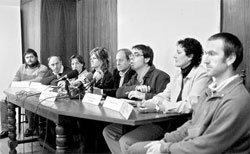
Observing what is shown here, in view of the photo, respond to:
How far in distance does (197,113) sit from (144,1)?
2.13 meters

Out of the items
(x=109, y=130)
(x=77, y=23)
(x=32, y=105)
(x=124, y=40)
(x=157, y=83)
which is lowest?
(x=109, y=130)

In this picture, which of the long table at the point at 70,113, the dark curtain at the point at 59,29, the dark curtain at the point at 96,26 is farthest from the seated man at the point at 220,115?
the dark curtain at the point at 59,29

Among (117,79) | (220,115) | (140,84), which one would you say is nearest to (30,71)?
(117,79)

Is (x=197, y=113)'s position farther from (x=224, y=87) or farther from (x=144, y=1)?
(x=144, y=1)

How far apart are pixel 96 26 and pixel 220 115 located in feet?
10.7

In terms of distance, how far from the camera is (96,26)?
4.45m

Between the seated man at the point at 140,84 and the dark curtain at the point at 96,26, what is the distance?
1213mm

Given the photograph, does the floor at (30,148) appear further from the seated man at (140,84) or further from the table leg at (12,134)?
the seated man at (140,84)

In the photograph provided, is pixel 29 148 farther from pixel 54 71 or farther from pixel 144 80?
pixel 144 80

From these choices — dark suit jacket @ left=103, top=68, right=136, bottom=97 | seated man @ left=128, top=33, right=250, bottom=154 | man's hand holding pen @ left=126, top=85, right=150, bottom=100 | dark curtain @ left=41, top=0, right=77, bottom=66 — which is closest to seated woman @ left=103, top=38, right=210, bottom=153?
man's hand holding pen @ left=126, top=85, right=150, bottom=100

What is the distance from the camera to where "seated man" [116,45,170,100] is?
2619 mm

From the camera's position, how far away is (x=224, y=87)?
62.3 inches

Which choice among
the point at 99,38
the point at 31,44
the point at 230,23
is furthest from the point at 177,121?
the point at 31,44

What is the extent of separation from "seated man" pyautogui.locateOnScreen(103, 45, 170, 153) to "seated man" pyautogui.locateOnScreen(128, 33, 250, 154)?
639 mm
